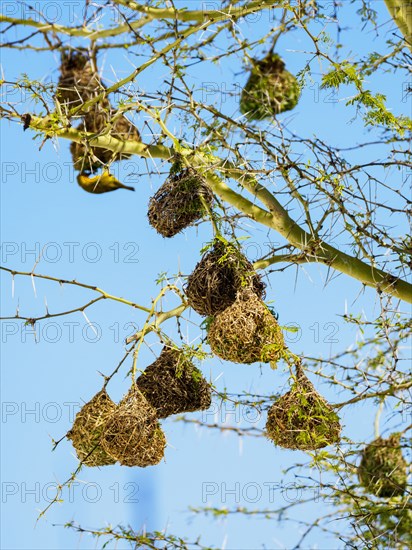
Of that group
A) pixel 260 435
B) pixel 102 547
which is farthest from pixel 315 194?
pixel 102 547

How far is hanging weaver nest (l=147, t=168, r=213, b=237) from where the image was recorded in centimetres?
344

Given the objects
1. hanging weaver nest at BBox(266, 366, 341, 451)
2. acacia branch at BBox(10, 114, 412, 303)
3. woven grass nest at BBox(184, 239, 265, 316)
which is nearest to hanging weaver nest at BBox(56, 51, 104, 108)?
acacia branch at BBox(10, 114, 412, 303)

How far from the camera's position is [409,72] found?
3.96m

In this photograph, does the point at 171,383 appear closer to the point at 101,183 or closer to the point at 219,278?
the point at 219,278

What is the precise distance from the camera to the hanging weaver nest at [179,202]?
11.3ft

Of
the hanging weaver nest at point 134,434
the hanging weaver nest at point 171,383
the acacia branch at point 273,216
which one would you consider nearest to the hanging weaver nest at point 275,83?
the acacia branch at point 273,216

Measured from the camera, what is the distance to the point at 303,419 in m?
3.38

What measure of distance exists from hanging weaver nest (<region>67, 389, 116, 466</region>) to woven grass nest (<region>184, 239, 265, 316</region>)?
50 cm

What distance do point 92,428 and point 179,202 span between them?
2.90ft

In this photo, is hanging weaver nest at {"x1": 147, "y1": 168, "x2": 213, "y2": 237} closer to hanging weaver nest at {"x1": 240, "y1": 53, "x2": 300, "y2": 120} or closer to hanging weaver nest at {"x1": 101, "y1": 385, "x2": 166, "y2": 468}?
hanging weaver nest at {"x1": 101, "y1": 385, "x2": 166, "y2": 468}

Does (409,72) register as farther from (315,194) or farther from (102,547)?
(102,547)

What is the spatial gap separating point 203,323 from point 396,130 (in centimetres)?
117

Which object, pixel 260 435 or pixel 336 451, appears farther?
pixel 260 435

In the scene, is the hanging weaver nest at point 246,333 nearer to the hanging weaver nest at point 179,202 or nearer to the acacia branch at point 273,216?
the hanging weaver nest at point 179,202
